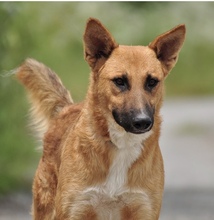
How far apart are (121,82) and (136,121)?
0.46 meters

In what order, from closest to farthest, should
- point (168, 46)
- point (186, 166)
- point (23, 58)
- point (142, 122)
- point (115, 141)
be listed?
point (142, 122) < point (115, 141) < point (168, 46) < point (23, 58) < point (186, 166)

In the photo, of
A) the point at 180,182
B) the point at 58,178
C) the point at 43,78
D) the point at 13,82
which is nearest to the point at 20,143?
the point at 13,82

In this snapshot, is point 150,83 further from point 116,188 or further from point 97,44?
point 116,188

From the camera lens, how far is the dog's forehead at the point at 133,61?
8.14 meters

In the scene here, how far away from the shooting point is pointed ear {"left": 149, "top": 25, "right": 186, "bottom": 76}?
8477 millimetres

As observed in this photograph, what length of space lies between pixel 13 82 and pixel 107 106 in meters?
6.00

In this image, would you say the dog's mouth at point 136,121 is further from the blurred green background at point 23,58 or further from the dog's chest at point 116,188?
the blurred green background at point 23,58

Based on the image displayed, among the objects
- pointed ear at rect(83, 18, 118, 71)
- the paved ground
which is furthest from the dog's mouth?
the paved ground

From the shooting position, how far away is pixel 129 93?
8.02 m

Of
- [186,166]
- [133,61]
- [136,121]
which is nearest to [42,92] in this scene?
[133,61]

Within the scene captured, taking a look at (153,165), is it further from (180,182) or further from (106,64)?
(180,182)

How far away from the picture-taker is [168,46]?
337 inches

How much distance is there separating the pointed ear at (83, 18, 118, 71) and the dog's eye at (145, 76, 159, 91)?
1.65ft

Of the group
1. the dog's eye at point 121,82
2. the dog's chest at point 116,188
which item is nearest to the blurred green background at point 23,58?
the dog's chest at point 116,188
